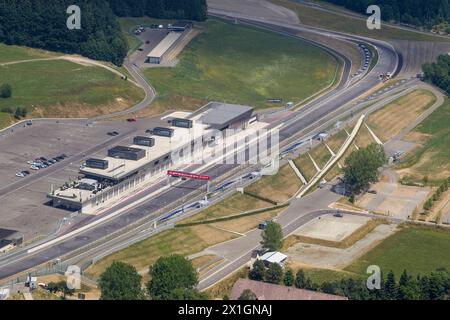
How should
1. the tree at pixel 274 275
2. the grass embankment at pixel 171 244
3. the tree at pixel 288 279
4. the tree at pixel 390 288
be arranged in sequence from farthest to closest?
the grass embankment at pixel 171 244
the tree at pixel 274 275
the tree at pixel 288 279
the tree at pixel 390 288

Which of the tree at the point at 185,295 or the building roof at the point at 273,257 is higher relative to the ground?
the tree at the point at 185,295

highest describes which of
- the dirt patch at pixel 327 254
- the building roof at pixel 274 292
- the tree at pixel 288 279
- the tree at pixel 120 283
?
the tree at pixel 120 283

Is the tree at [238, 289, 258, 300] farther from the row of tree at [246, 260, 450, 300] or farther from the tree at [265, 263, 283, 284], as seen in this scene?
the tree at [265, 263, 283, 284]

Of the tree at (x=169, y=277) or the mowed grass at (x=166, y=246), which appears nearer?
the tree at (x=169, y=277)

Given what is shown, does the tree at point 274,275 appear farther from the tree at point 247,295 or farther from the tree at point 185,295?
the tree at point 185,295

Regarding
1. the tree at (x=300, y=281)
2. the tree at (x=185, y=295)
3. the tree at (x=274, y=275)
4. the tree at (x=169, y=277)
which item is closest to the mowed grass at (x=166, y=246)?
the tree at (x=169, y=277)

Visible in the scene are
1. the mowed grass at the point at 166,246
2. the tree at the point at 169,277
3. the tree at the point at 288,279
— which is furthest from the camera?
the mowed grass at the point at 166,246
